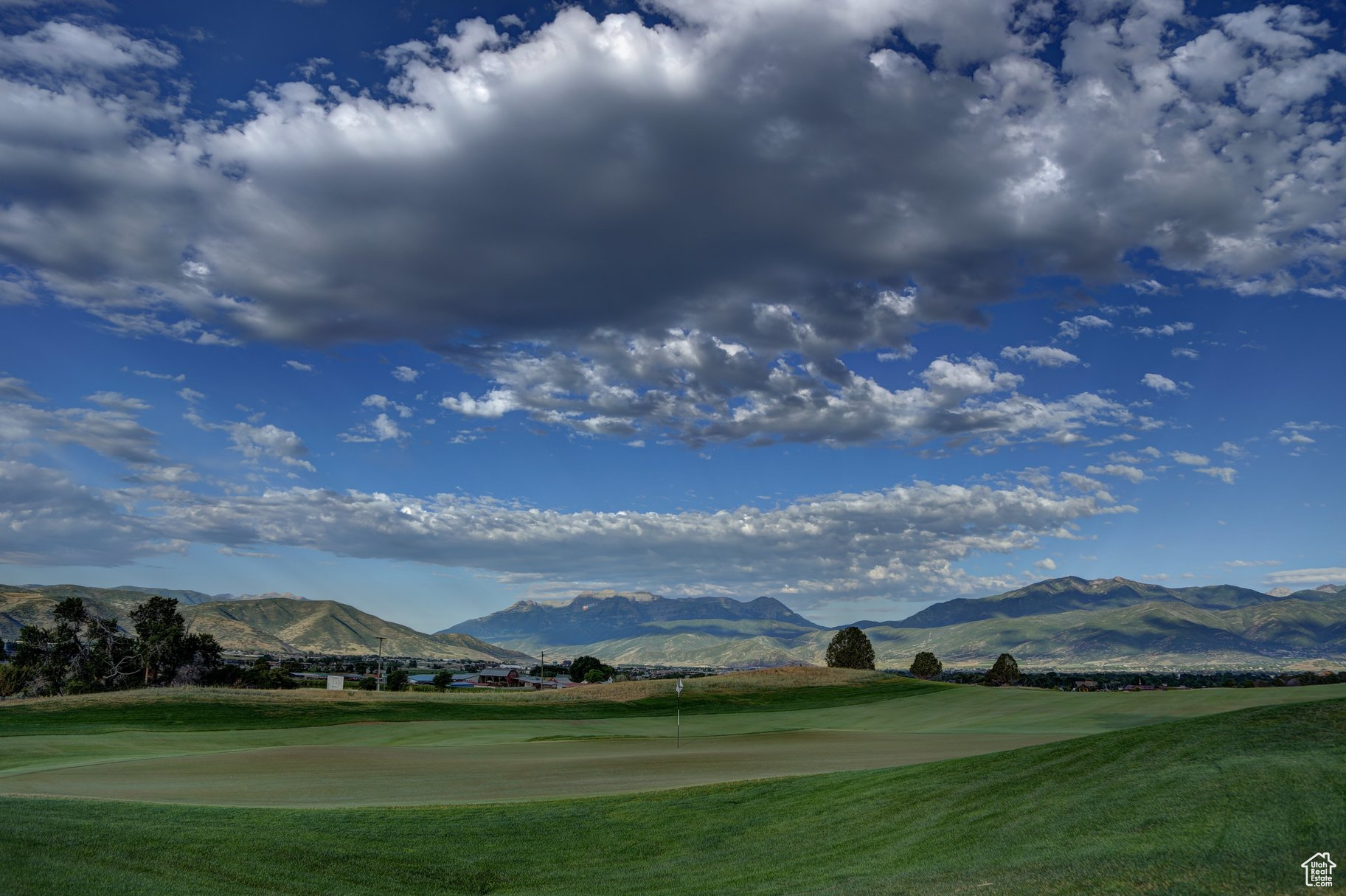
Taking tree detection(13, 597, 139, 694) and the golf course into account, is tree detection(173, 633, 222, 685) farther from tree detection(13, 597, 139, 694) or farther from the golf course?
the golf course

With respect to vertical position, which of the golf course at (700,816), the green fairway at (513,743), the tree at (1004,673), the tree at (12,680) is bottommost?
the tree at (1004,673)

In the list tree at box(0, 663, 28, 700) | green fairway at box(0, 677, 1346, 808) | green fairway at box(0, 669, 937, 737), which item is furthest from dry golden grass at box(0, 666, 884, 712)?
tree at box(0, 663, 28, 700)

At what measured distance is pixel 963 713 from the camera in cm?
8538

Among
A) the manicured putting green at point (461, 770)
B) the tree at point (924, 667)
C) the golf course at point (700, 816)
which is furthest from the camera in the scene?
the tree at point (924, 667)

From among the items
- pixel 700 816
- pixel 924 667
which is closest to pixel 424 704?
pixel 700 816

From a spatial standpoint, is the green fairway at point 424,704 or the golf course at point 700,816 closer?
the golf course at point 700,816

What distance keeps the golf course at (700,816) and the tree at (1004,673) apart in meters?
122

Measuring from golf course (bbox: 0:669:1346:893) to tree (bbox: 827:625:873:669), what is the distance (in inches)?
4583

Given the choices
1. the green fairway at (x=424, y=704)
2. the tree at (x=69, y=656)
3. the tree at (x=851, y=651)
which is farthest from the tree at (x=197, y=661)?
the tree at (x=851, y=651)

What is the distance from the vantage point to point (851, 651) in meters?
169

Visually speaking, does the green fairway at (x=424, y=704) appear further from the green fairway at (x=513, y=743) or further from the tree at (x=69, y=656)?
the tree at (x=69, y=656)

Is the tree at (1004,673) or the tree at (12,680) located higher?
the tree at (12,680)

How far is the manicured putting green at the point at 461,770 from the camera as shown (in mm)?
33125

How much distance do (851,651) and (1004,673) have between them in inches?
1214
